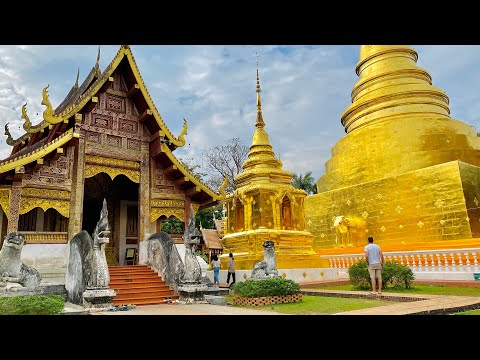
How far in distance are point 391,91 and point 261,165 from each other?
679 centimetres

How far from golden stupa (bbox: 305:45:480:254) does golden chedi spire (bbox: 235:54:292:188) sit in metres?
3.05

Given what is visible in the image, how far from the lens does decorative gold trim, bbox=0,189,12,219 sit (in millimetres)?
8946

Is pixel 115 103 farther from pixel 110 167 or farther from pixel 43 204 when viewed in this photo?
pixel 43 204

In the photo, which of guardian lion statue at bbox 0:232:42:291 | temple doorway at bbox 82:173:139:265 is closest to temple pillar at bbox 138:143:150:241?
temple doorway at bbox 82:173:139:265

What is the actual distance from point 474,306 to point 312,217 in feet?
36.3

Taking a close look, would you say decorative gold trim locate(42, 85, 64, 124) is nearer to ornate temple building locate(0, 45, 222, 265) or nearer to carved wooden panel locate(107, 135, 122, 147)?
ornate temple building locate(0, 45, 222, 265)

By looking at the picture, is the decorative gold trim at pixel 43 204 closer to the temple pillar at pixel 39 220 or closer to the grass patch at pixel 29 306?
the temple pillar at pixel 39 220

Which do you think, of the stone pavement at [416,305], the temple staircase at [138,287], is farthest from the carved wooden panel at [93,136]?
the stone pavement at [416,305]

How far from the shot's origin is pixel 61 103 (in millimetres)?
15133

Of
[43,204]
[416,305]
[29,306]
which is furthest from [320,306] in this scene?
[43,204]

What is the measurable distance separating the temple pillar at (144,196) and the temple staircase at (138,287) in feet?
3.52

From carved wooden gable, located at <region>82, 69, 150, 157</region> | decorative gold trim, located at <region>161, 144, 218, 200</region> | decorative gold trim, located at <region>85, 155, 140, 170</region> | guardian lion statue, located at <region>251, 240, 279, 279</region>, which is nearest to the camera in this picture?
guardian lion statue, located at <region>251, 240, 279, 279</region>
